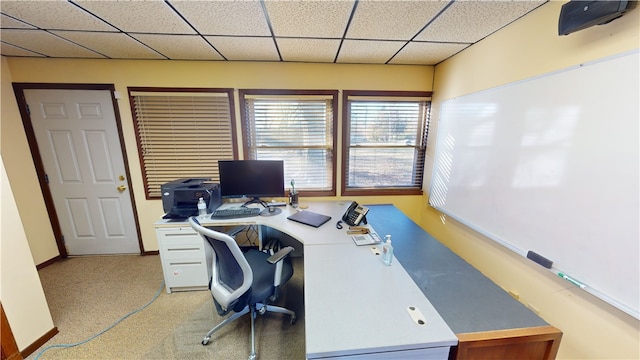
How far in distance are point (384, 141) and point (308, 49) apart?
4.42 feet

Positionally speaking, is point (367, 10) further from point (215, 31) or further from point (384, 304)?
point (384, 304)

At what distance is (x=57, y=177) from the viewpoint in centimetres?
253

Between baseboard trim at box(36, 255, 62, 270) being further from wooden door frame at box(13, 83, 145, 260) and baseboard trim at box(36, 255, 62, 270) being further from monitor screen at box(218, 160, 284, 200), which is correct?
monitor screen at box(218, 160, 284, 200)

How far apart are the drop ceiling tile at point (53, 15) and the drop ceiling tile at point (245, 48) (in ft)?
Result: 2.47

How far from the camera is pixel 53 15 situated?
4.82ft

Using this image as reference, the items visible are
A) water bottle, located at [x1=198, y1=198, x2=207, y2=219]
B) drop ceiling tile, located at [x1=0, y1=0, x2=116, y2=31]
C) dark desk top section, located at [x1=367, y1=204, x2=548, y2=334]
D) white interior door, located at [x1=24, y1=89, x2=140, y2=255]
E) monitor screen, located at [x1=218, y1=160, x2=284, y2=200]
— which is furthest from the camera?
white interior door, located at [x1=24, y1=89, x2=140, y2=255]

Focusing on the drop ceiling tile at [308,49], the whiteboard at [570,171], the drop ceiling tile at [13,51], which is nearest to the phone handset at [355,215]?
the whiteboard at [570,171]

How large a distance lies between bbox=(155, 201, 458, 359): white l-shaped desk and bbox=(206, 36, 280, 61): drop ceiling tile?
5.82 feet

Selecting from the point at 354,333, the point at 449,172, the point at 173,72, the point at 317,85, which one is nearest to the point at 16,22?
the point at 173,72

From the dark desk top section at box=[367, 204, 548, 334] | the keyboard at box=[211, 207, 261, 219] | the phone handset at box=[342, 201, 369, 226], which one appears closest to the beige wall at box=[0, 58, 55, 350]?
the keyboard at box=[211, 207, 261, 219]

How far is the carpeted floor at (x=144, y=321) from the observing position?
62.2 inches

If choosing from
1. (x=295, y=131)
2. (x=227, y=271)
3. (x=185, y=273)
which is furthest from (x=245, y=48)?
(x=185, y=273)

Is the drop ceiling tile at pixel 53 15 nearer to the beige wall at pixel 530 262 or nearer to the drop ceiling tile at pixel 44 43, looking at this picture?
the drop ceiling tile at pixel 44 43

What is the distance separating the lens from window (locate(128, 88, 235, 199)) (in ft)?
7.99
